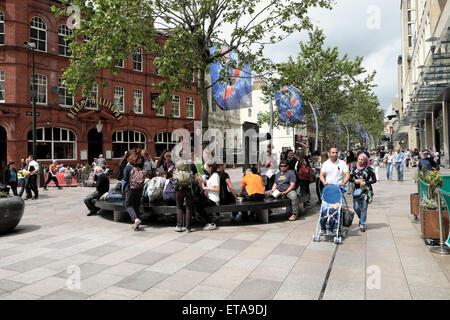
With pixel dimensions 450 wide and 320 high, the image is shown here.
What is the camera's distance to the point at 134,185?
8.01 m

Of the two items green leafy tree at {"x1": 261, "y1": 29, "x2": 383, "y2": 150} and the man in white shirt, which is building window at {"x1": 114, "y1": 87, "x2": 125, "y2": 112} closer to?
green leafy tree at {"x1": 261, "y1": 29, "x2": 383, "y2": 150}

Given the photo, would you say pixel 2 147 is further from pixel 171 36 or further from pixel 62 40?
pixel 171 36

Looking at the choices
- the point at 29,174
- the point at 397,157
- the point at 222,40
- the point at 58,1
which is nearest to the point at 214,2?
the point at 222,40

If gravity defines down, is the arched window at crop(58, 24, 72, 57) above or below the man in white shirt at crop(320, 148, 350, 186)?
above

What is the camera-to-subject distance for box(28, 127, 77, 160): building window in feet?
80.9

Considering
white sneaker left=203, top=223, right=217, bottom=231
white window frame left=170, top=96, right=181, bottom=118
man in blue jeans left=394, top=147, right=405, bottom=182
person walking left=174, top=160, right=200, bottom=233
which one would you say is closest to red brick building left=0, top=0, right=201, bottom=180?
white window frame left=170, top=96, right=181, bottom=118

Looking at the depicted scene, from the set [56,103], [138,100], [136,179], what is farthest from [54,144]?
[136,179]

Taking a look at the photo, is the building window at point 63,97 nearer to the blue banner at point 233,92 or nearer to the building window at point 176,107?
the building window at point 176,107

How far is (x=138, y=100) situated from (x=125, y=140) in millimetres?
4021

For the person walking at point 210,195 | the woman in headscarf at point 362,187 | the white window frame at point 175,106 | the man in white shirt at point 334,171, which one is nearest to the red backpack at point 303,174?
the man in white shirt at point 334,171

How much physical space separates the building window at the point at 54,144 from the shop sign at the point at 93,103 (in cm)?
142

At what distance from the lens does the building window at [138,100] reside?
104 ft
